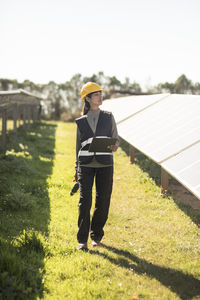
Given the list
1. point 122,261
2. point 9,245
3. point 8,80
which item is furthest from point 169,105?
point 8,80

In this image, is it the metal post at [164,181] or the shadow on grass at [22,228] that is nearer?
Answer: the shadow on grass at [22,228]

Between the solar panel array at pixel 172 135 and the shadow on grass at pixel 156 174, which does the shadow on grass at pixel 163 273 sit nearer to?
the solar panel array at pixel 172 135

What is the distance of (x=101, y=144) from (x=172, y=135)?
3772 millimetres

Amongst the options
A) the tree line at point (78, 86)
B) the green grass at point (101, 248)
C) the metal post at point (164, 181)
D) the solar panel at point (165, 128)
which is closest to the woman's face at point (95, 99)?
the green grass at point (101, 248)

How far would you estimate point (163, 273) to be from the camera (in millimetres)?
3680

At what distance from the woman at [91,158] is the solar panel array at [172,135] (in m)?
1.39

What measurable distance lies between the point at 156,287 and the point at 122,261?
67cm

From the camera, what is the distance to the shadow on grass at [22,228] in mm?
2994

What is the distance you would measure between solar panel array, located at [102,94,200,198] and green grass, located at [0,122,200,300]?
0.96 m

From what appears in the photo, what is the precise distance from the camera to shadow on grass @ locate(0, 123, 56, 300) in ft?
9.82

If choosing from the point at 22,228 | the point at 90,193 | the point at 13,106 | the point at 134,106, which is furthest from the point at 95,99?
the point at 13,106

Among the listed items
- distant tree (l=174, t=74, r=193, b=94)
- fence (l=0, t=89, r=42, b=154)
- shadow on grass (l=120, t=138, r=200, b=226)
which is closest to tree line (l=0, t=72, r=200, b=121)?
distant tree (l=174, t=74, r=193, b=94)

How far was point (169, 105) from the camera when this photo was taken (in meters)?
10.5

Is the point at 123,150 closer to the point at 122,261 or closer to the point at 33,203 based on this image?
the point at 33,203
